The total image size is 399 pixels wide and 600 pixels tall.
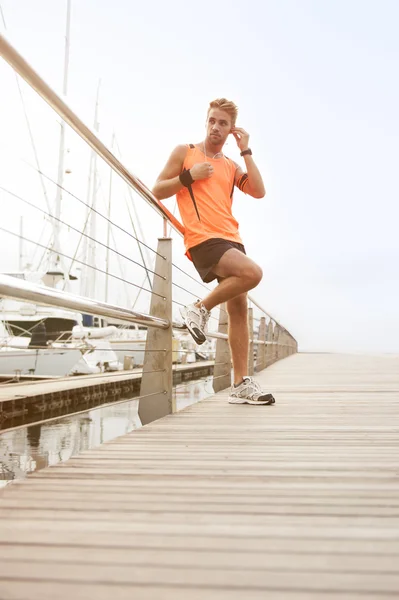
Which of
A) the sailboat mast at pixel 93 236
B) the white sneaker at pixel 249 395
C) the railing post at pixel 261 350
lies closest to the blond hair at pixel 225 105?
the white sneaker at pixel 249 395

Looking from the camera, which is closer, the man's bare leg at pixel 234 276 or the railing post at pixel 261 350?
the man's bare leg at pixel 234 276

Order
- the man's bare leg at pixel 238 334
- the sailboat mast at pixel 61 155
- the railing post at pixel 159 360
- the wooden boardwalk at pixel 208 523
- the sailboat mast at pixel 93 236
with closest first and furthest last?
1. the wooden boardwalk at pixel 208 523
2. the railing post at pixel 159 360
3. the man's bare leg at pixel 238 334
4. the sailboat mast at pixel 61 155
5. the sailboat mast at pixel 93 236

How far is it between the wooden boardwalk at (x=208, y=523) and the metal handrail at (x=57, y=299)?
0.44 meters

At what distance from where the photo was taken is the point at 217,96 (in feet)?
10.5

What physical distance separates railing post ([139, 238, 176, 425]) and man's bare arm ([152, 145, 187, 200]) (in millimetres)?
317

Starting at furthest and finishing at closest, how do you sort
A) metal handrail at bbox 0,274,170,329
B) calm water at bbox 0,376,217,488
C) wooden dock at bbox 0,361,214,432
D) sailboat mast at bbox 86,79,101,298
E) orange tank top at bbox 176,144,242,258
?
sailboat mast at bbox 86,79,101,298 < wooden dock at bbox 0,361,214,432 < calm water at bbox 0,376,217,488 < orange tank top at bbox 176,144,242,258 < metal handrail at bbox 0,274,170,329

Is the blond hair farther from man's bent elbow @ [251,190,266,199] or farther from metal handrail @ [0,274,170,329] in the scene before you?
metal handrail @ [0,274,170,329]

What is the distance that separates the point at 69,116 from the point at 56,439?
655 cm

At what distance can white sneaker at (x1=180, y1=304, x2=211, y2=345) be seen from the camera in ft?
9.58

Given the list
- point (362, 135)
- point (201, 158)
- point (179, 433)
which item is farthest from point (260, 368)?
point (362, 135)

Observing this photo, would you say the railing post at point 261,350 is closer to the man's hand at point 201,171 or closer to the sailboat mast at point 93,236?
the man's hand at point 201,171

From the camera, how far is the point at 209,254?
3.05 metres

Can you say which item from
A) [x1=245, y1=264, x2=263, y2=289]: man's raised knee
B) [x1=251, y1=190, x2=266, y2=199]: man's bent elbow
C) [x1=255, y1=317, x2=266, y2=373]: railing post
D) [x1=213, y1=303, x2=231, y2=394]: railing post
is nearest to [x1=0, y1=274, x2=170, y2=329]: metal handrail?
[x1=245, y1=264, x2=263, y2=289]: man's raised knee

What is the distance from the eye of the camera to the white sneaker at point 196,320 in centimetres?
292
